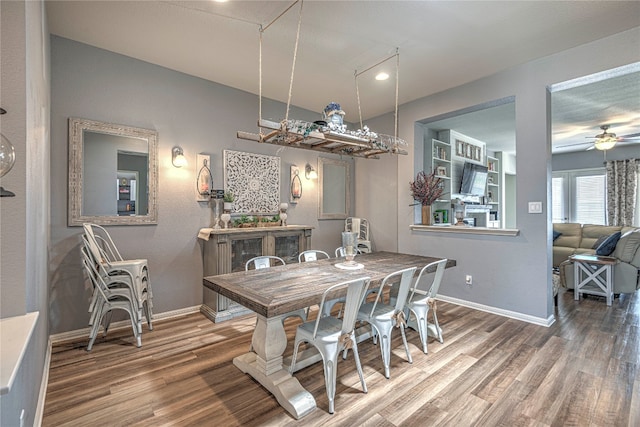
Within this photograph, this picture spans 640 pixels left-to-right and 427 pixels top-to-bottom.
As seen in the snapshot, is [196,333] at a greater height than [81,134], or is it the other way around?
[81,134]

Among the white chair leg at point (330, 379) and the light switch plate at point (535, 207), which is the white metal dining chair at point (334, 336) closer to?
the white chair leg at point (330, 379)

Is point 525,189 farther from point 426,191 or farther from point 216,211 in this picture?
point 216,211

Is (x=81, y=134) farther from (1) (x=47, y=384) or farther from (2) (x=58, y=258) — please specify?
(1) (x=47, y=384)

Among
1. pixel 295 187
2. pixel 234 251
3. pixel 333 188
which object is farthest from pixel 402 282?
pixel 333 188

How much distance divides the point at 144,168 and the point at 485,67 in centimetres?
411

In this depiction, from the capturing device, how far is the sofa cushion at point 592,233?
583 cm

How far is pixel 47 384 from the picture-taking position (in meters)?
2.13

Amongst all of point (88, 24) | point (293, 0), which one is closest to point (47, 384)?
point (88, 24)

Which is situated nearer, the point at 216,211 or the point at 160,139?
the point at 160,139

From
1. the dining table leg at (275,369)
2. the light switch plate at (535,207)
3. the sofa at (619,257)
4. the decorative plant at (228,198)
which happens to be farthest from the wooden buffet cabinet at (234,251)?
the sofa at (619,257)

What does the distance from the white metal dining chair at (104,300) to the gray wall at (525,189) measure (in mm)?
3740

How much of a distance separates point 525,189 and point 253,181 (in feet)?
11.1

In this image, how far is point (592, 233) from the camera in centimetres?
602

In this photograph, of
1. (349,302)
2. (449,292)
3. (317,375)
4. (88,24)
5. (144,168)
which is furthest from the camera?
(449,292)
